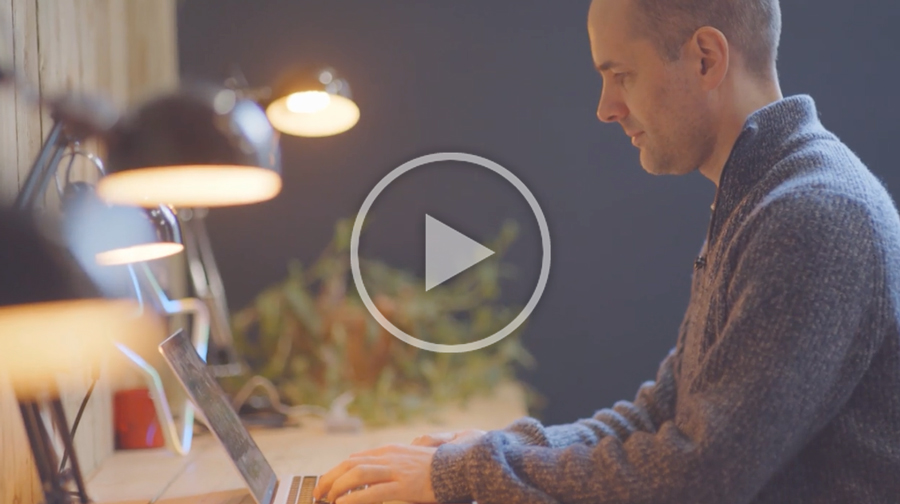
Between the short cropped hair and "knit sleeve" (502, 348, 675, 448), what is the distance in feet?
1.63

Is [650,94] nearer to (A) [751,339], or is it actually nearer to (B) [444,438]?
(A) [751,339]

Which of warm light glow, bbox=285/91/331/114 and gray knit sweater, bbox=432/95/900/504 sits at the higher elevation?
warm light glow, bbox=285/91/331/114

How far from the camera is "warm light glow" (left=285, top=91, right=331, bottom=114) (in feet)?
5.06

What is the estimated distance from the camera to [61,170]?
130 centimetres

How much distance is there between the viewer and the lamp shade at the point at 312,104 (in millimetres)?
1526

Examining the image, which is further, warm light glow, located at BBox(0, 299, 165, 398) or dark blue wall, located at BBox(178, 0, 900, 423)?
dark blue wall, located at BBox(178, 0, 900, 423)

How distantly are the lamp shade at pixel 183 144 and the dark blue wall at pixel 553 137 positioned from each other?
177 centimetres

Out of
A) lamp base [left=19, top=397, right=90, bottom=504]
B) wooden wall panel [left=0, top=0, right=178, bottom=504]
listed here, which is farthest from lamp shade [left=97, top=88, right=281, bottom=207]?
lamp base [left=19, top=397, right=90, bottom=504]

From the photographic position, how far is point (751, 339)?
2.46 feet

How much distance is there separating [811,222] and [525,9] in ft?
6.75

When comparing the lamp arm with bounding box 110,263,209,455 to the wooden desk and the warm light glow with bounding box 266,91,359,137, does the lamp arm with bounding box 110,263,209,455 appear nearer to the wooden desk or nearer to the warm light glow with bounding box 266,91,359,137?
the wooden desk

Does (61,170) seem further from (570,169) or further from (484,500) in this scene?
(570,169)

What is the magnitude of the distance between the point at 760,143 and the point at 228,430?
812mm

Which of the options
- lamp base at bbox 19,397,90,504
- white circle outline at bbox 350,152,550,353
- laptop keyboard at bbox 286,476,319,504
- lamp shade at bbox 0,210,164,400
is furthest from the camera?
white circle outline at bbox 350,152,550,353
